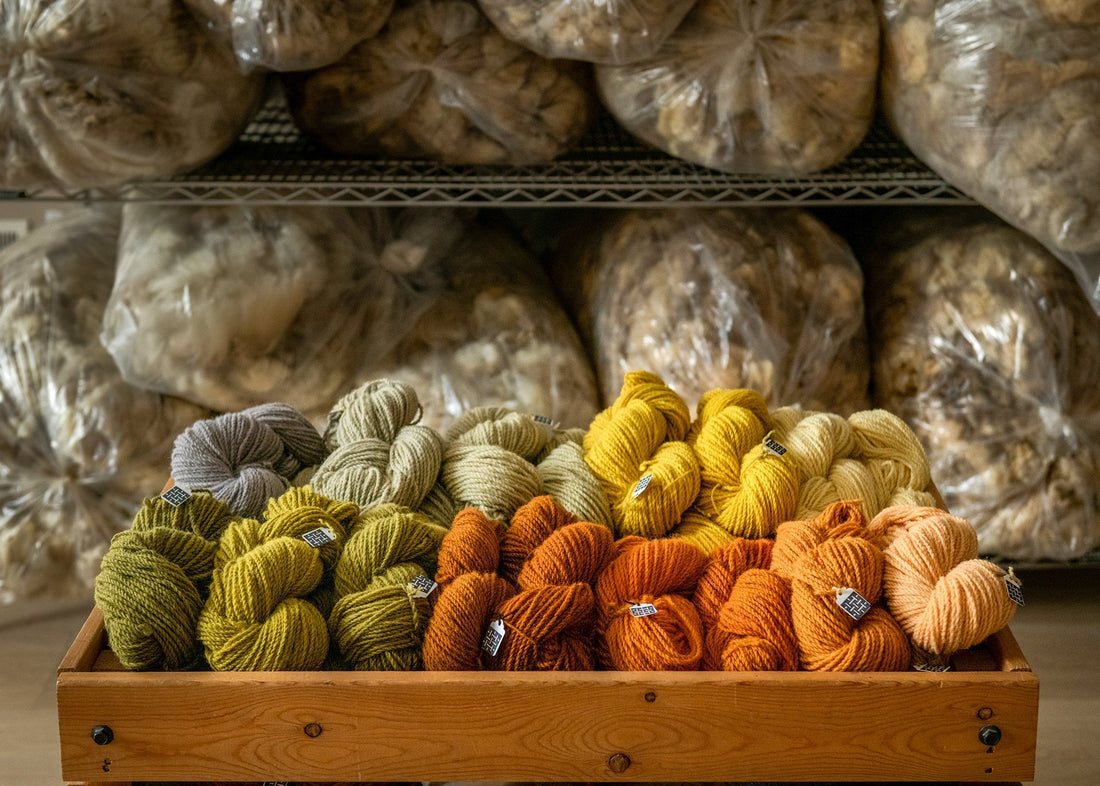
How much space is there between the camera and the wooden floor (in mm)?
1454

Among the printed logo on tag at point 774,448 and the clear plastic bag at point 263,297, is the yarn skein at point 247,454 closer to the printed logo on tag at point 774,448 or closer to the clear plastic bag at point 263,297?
the clear plastic bag at point 263,297

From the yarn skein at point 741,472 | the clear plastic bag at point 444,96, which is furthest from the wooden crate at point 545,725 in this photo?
the clear plastic bag at point 444,96

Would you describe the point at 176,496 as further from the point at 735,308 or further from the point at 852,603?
the point at 735,308

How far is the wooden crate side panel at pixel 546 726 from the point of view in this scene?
93 cm

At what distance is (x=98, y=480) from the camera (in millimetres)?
1637

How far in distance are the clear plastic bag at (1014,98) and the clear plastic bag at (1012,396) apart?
16 centimetres

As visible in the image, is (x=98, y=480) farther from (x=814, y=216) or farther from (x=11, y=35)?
(x=814, y=216)

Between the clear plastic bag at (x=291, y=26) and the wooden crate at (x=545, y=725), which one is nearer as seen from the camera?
the wooden crate at (x=545, y=725)

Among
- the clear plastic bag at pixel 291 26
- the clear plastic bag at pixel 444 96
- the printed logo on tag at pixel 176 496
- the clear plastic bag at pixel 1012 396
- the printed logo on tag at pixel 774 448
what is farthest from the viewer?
the clear plastic bag at pixel 1012 396

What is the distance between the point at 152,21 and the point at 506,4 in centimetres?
46

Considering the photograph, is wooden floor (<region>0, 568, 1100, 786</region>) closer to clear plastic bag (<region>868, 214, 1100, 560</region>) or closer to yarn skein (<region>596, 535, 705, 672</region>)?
clear plastic bag (<region>868, 214, 1100, 560</region>)

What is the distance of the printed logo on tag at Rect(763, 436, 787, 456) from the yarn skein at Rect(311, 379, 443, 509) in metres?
0.35

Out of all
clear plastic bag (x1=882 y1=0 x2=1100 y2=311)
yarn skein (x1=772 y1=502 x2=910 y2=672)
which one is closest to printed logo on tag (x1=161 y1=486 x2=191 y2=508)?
yarn skein (x1=772 y1=502 x2=910 y2=672)

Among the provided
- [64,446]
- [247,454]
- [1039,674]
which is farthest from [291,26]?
[1039,674]
